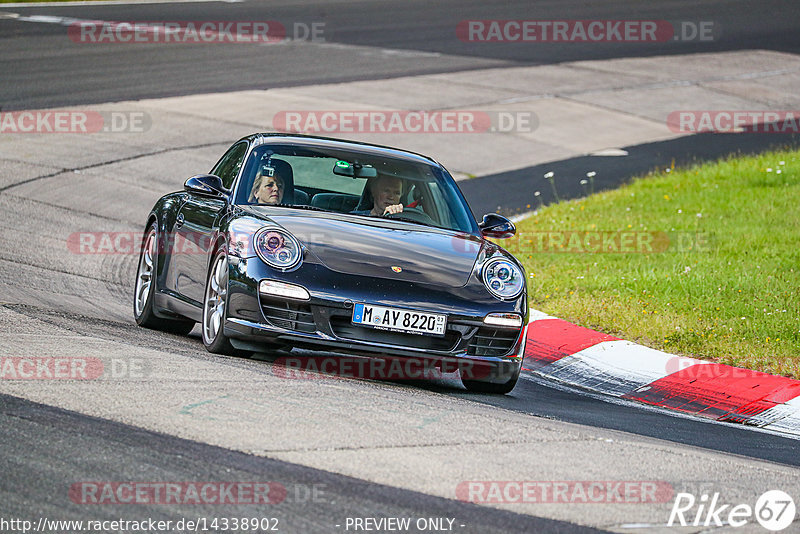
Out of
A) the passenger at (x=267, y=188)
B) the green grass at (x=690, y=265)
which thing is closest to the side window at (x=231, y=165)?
the passenger at (x=267, y=188)

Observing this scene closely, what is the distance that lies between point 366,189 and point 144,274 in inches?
73.5

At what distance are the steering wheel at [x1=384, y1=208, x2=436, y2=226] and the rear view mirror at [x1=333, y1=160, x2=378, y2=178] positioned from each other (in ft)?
1.02

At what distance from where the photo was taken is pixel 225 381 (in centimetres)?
578

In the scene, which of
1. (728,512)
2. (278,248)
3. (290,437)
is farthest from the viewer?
→ (278,248)

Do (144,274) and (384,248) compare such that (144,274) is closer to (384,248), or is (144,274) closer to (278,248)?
(278,248)

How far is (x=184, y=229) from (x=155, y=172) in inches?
283

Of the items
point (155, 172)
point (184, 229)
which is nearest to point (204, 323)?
point (184, 229)

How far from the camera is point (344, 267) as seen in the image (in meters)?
6.57

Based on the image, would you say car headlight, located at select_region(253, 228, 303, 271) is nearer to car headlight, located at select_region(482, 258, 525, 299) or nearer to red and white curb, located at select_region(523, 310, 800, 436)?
Answer: car headlight, located at select_region(482, 258, 525, 299)

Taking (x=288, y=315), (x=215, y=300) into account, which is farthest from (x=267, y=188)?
(x=288, y=315)

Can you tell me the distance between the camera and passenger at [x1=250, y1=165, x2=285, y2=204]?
7.53 metres

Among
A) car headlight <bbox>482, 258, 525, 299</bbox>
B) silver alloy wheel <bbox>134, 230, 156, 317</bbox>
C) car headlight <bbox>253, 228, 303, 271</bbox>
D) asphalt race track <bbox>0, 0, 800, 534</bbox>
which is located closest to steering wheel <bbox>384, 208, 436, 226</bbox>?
car headlight <bbox>482, 258, 525, 299</bbox>

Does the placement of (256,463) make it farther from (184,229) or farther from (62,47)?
(62,47)

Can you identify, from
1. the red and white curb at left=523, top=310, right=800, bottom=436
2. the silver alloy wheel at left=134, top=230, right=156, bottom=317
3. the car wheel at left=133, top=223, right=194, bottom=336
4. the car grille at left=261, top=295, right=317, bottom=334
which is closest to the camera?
the car grille at left=261, top=295, right=317, bottom=334
